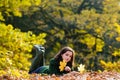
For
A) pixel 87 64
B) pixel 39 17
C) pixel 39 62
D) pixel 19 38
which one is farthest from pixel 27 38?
pixel 87 64

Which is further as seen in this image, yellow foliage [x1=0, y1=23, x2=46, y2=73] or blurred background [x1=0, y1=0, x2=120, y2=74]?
blurred background [x1=0, y1=0, x2=120, y2=74]

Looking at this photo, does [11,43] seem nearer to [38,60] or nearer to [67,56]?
[67,56]

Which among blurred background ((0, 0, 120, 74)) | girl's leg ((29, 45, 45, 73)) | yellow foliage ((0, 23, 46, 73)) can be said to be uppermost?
yellow foliage ((0, 23, 46, 73))

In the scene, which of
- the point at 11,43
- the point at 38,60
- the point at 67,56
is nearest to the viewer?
the point at 11,43

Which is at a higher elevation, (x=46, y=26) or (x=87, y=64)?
(x=46, y=26)

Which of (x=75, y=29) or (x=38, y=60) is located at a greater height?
(x=38, y=60)

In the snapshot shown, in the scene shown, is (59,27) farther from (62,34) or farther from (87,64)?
(87,64)

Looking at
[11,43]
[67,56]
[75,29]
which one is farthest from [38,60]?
[75,29]

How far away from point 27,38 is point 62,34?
1279 centimetres

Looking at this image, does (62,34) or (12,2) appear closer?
(12,2)

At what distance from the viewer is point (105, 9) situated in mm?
21250

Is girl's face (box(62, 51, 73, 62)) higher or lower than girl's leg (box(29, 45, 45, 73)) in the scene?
higher

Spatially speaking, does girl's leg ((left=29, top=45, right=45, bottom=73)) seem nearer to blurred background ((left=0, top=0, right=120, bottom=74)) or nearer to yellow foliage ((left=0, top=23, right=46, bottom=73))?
yellow foliage ((left=0, top=23, right=46, bottom=73))

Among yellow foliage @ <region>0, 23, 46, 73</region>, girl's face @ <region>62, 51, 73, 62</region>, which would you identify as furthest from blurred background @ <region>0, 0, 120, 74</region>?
yellow foliage @ <region>0, 23, 46, 73</region>
